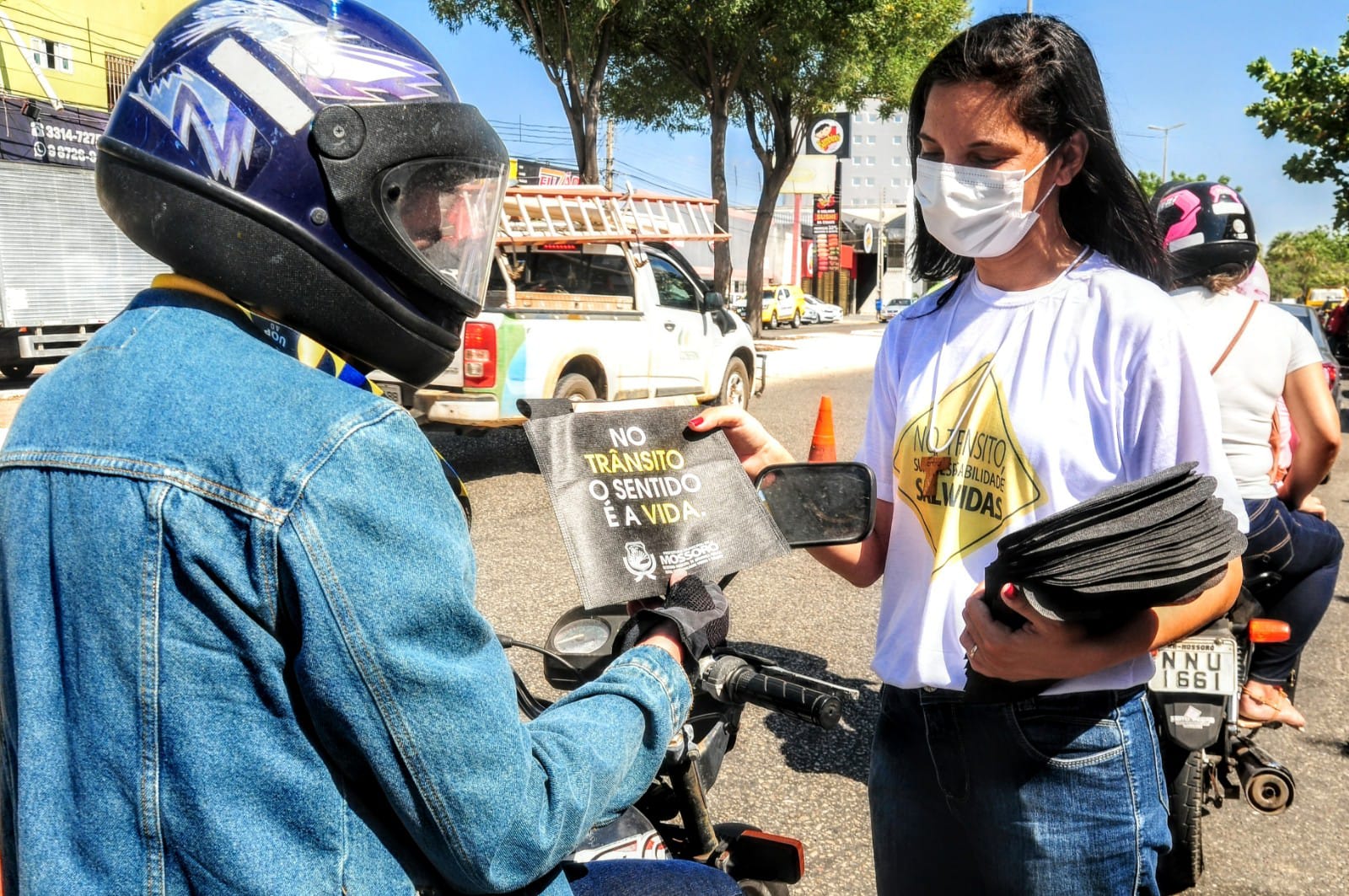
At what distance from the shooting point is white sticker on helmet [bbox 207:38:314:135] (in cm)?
116

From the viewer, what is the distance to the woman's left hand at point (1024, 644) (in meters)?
1.44

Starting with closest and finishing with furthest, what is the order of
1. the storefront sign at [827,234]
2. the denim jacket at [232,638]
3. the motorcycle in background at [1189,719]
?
the denim jacket at [232,638] → the motorcycle in background at [1189,719] → the storefront sign at [827,234]

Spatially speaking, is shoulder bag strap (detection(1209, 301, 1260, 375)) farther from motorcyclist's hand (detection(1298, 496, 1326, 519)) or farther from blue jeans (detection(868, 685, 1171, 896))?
blue jeans (detection(868, 685, 1171, 896))

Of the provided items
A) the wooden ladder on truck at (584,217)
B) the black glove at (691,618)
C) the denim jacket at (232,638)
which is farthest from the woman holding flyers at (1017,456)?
the wooden ladder on truck at (584,217)

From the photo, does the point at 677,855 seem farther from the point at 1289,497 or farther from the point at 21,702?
the point at 1289,497

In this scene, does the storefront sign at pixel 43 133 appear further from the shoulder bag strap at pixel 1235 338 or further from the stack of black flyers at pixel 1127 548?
the stack of black flyers at pixel 1127 548

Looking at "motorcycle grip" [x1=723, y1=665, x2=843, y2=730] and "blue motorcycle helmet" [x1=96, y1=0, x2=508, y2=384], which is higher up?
"blue motorcycle helmet" [x1=96, y1=0, x2=508, y2=384]

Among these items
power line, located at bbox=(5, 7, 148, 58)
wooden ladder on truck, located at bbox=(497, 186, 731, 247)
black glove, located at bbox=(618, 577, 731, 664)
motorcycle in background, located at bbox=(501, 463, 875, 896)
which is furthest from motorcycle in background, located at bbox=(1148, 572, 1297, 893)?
power line, located at bbox=(5, 7, 148, 58)

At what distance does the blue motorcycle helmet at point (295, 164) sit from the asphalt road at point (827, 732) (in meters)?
2.61

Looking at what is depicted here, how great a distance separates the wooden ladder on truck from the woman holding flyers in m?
7.51

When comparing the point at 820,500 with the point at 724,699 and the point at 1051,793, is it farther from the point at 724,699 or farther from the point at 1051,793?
the point at 1051,793

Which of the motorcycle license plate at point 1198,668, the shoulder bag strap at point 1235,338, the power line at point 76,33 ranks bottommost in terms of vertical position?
the motorcycle license plate at point 1198,668

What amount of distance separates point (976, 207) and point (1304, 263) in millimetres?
95832

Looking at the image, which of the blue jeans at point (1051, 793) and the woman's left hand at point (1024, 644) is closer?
the woman's left hand at point (1024, 644)
